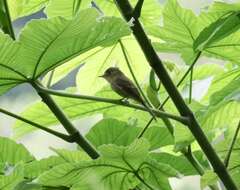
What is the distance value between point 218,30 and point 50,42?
148 mm

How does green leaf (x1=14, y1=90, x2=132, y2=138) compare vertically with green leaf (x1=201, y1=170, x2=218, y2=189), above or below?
above

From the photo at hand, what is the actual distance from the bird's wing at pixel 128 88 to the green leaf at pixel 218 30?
0.45 feet

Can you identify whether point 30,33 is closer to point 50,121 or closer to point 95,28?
point 95,28

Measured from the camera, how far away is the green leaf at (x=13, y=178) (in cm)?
60

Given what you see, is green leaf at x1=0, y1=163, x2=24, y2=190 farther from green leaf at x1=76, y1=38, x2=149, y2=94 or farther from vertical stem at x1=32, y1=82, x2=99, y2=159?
green leaf at x1=76, y1=38, x2=149, y2=94

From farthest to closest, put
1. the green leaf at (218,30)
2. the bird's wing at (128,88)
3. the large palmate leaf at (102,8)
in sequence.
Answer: the large palmate leaf at (102,8) → the bird's wing at (128,88) → the green leaf at (218,30)

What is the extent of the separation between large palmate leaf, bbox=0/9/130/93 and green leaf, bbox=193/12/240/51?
Answer: 0.06 metres

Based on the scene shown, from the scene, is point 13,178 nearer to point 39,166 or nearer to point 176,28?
point 39,166

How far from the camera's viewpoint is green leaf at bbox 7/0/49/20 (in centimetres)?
78

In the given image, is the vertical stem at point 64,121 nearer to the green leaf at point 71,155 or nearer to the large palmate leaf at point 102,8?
the green leaf at point 71,155

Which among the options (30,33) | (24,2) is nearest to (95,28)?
(30,33)

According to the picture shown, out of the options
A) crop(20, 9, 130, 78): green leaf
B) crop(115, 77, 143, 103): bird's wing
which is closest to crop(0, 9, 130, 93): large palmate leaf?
crop(20, 9, 130, 78): green leaf

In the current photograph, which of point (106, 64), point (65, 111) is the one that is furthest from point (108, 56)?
point (65, 111)

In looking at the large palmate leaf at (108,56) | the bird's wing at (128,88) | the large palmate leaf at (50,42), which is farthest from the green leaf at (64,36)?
the large palmate leaf at (108,56)
